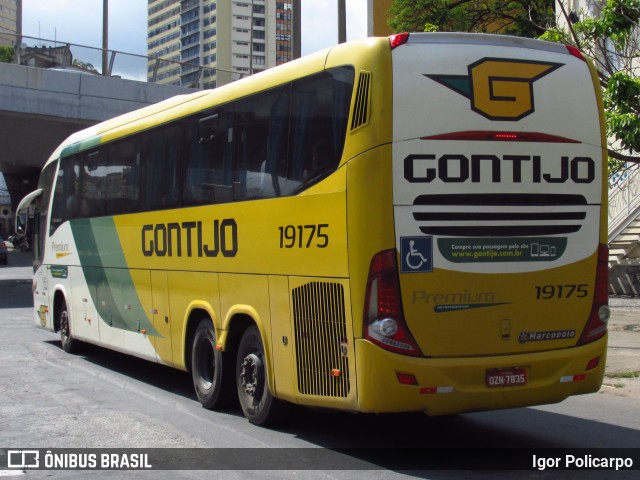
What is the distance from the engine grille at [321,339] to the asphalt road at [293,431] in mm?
657

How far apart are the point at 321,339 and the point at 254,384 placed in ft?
5.37

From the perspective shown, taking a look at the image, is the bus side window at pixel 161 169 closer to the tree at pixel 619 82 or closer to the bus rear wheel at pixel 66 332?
the bus rear wheel at pixel 66 332

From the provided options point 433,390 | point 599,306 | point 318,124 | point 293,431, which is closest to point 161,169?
point 318,124

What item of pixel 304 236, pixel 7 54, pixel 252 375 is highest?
pixel 7 54

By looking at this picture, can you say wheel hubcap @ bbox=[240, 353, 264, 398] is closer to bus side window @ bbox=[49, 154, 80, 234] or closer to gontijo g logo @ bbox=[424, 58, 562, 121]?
gontijo g logo @ bbox=[424, 58, 562, 121]

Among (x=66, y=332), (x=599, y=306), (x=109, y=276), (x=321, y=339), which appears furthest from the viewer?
(x=66, y=332)

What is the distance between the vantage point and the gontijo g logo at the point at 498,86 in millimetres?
7176

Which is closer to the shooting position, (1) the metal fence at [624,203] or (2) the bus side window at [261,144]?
(2) the bus side window at [261,144]

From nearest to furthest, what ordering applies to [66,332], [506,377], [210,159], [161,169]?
[506,377], [210,159], [161,169], [66,332]

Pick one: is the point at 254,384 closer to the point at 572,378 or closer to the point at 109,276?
the point at 572,378

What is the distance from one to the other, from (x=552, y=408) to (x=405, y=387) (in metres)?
3.73

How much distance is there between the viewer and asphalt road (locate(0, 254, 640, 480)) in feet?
23.3

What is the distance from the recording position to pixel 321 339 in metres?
7.39

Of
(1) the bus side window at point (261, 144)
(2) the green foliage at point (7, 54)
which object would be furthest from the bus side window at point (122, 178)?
(2) the green foliage at point (7, 54)
